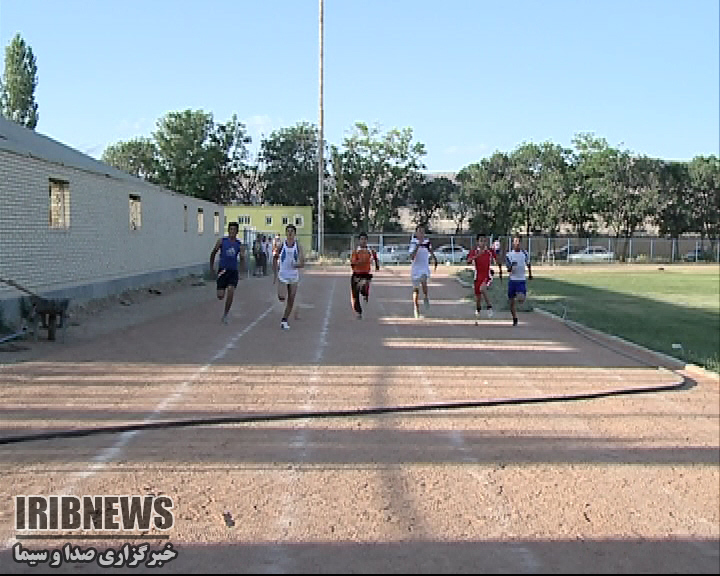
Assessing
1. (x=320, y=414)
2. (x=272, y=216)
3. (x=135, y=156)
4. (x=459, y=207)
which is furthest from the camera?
→ (x=135, y=156)

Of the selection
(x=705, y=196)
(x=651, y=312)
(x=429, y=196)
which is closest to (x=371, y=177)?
(x=429, y=196)

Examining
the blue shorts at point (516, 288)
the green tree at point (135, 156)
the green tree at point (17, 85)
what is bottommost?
the blue shorts at point (516, 288)

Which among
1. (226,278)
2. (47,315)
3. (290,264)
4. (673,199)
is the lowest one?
(47,315)

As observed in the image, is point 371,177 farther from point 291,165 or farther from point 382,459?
point 382,459

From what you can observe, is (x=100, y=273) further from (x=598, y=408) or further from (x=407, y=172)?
(x=407, y=172)

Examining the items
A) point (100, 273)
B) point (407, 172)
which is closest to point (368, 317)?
point (100, 273)

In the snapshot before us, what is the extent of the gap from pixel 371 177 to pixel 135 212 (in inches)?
1967

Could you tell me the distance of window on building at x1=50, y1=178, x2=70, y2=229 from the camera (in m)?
16.2

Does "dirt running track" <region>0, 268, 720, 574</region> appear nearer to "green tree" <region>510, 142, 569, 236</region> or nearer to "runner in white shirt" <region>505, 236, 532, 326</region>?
"runner in white shirt" <region>505, 236, 532, 326</region>

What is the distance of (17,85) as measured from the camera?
5578 cm

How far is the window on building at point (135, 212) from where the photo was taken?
72.4 ft

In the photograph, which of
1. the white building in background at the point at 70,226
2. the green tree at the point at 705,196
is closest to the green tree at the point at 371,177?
the green tree at the point at 705,196

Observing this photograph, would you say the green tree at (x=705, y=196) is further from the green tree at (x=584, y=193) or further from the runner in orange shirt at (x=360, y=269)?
the runner in orange shirt at (x=360, y=269)

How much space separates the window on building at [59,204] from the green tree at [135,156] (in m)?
58.2
